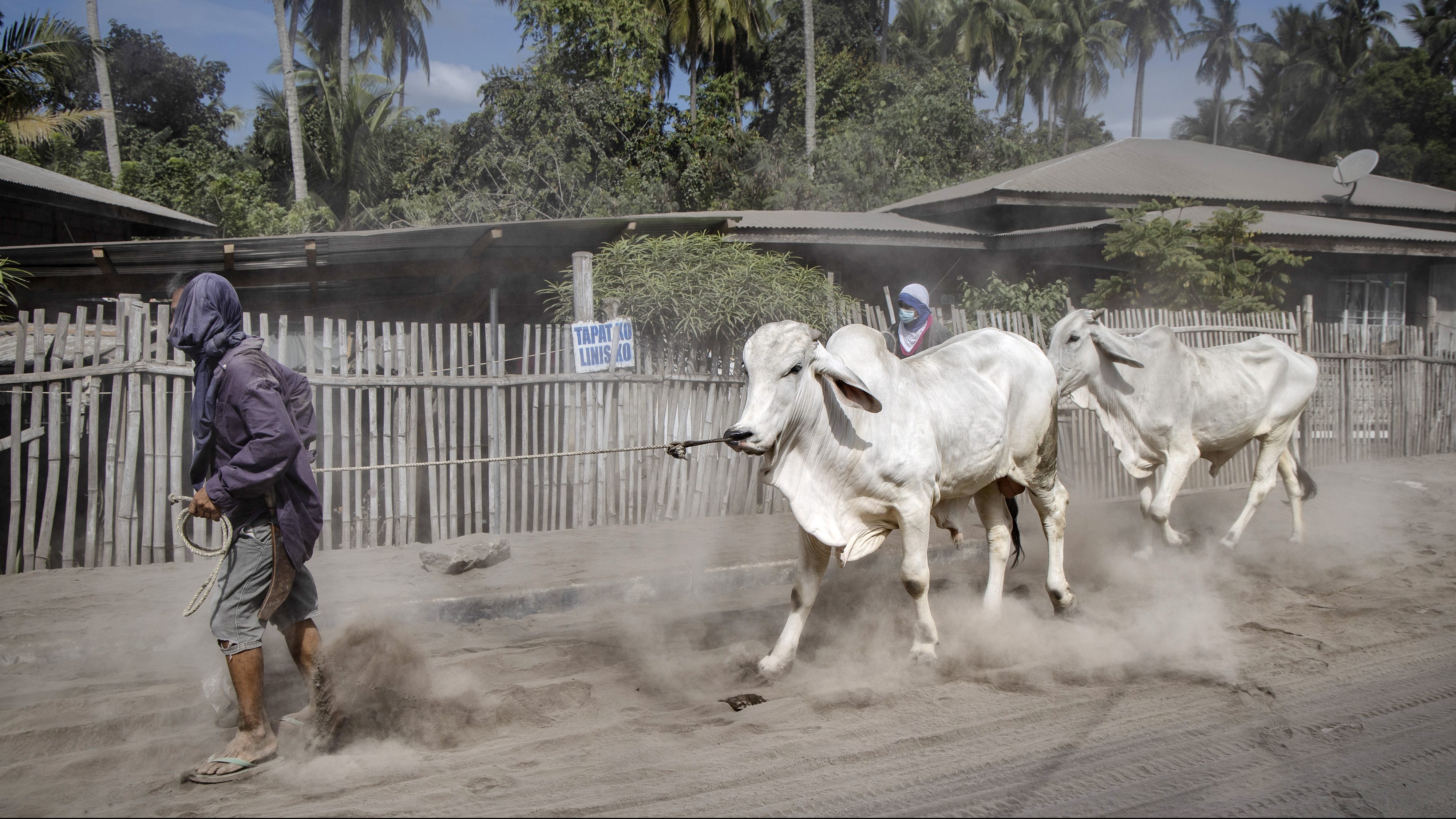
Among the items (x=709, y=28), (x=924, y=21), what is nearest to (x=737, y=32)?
(x=709, y=28)

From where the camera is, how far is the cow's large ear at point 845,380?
14.2 ft

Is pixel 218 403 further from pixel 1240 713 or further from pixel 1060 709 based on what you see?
pixel 1240 713

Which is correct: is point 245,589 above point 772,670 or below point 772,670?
above

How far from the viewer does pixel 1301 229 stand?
13.6m

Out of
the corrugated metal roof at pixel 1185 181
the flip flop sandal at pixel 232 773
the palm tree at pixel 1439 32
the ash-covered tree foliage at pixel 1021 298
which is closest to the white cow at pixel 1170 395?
the ash-covered tree foliage at pixel 1021 298

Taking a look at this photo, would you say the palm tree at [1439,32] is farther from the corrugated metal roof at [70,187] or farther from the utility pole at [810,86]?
the corrugated metal roof at [70,187]

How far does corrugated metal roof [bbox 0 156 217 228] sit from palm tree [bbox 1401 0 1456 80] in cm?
4201

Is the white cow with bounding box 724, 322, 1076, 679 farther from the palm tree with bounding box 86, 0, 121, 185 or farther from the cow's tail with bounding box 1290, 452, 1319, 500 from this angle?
the palm tree with bounding box 86, 0, 121, 185

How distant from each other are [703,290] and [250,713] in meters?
5.75

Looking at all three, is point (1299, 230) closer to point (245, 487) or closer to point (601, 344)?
point (601, 344)

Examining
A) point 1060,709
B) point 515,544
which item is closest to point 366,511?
point 515,544

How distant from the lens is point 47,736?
4.00m

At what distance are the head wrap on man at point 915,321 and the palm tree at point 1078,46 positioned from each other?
35792 mm

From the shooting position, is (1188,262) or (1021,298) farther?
(1021,298)
